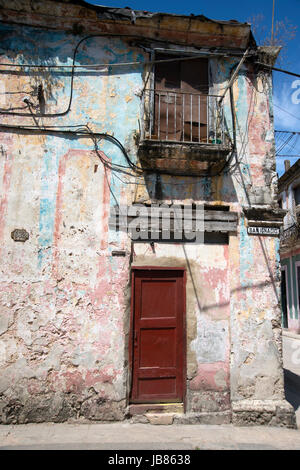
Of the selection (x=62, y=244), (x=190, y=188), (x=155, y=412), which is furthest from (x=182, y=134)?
(x=155, y=412)

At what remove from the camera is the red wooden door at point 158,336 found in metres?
4.72

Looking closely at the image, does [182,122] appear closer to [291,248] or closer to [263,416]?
[263,416]

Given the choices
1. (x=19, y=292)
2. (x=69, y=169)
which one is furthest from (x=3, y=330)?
(x=69, y=169)

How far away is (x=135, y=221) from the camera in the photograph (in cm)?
500

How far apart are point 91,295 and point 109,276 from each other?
0.40m

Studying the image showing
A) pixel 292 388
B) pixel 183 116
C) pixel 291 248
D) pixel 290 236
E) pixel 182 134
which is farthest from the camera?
pixel 291 248

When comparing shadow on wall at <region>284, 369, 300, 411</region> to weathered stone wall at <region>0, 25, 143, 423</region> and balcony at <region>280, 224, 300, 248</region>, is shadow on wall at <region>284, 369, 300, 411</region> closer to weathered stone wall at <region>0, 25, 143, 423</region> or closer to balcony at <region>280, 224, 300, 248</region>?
weathered stone wall at <region>0, 25, 143, 423</region>

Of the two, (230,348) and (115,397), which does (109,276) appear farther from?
(230,348)

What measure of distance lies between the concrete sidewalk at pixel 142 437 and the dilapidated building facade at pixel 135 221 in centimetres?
17

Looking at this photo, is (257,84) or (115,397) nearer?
(115,397)

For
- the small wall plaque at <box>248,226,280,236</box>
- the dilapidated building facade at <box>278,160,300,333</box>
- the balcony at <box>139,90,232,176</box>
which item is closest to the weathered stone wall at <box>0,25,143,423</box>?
the balcony at <box>139,90,232,176</box>

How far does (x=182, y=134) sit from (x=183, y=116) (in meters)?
0.30

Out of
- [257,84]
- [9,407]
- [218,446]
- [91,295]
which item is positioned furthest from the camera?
[257,84]

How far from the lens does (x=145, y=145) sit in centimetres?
485
